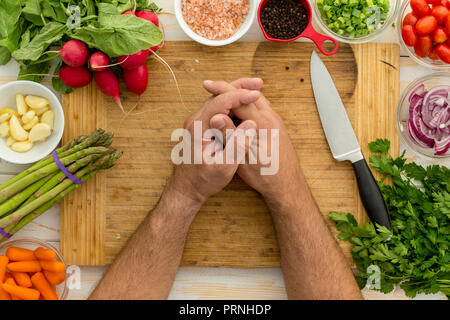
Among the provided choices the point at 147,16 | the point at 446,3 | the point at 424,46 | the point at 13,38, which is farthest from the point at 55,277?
the point at 446,3

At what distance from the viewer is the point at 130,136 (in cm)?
116

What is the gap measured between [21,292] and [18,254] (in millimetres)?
121

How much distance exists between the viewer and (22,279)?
1.11m

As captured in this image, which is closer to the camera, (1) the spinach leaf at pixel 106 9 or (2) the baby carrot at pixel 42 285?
(1) the spinach leaf at pixel 106 9

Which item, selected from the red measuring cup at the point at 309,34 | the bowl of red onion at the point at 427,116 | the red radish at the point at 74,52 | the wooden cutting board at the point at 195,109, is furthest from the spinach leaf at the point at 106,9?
the bowl of red onion at the point at 427,116

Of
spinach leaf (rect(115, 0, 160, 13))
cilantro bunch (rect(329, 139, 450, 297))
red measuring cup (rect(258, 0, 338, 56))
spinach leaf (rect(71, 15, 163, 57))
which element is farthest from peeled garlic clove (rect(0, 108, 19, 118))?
cilantro bunch (rect(329, 139, 450, 297))

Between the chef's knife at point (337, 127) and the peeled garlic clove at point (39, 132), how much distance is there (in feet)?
2.85

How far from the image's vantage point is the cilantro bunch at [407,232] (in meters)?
1.06

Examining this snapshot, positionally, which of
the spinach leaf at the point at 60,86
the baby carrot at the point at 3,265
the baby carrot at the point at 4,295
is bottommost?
the baby carrot at the point at 4,295

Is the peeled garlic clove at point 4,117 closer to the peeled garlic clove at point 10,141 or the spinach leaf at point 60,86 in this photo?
the peeled garlic clove at point 10,141

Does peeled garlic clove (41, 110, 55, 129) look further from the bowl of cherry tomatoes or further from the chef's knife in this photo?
the bowl of cherry tomatoes

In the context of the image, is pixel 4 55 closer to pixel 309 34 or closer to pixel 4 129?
pixel 4 129
